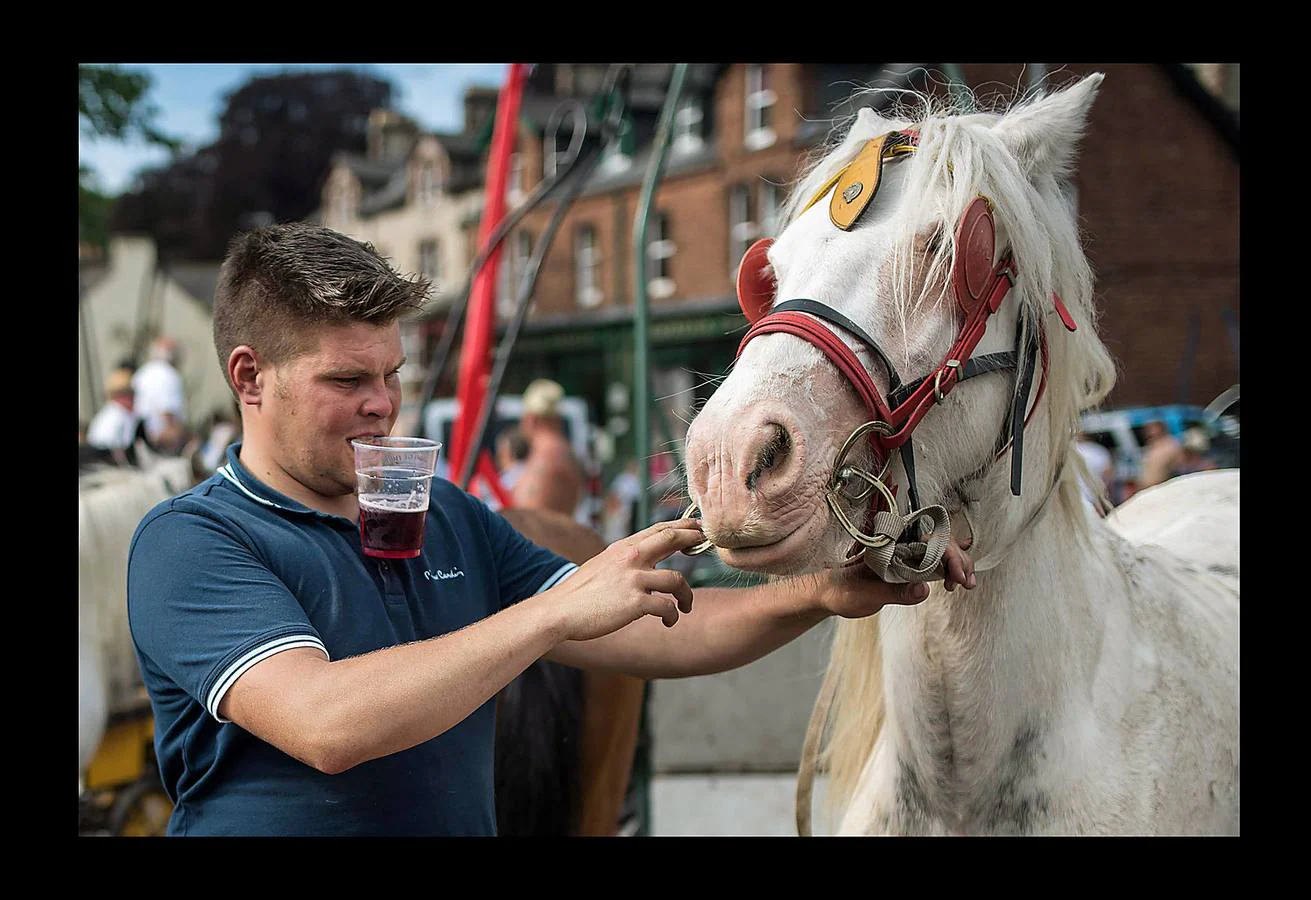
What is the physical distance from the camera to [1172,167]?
49.3 feet

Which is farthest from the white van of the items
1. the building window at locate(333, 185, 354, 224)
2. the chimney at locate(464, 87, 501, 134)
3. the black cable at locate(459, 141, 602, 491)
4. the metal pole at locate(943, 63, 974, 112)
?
the building window at locate(333, 185, 354, 224)

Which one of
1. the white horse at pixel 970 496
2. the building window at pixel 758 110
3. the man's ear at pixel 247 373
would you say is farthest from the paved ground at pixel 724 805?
the building window at pixel 758 110

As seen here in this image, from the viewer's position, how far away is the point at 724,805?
18.6 feet

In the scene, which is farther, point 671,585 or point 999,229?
point 999,229

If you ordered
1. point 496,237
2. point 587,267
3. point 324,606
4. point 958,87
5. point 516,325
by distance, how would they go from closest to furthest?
point 324,606, point 958,87, point 516,325, point 496,237, point 587,267

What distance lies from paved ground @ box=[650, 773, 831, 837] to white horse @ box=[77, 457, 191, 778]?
2522 millimetres

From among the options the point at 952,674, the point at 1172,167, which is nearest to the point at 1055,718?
the point at 952,674

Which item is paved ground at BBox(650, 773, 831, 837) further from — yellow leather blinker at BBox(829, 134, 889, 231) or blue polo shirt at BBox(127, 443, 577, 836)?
yellow leather blinker at BBox(829, 134, 889, 231)

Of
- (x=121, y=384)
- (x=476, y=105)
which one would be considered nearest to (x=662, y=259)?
(x=476, y=105)

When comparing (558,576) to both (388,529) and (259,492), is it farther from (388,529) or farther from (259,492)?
(259,492)

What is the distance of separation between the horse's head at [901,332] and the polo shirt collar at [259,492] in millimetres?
646

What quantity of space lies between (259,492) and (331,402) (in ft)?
0.59

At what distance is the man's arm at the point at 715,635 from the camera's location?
1.80 m
